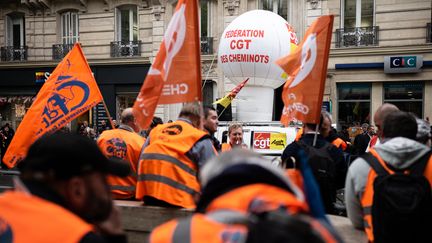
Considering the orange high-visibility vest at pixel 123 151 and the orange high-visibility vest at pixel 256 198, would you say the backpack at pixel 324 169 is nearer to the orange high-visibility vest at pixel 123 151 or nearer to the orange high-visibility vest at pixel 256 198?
the orange high-visibility vest at pixel 123 151

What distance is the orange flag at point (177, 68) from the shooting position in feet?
13.1

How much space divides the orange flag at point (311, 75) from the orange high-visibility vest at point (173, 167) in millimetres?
1280

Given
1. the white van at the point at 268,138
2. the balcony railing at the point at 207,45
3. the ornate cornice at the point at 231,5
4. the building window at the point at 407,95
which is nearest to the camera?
the white van at the point at 268,138

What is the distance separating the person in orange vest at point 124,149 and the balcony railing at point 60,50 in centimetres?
1827

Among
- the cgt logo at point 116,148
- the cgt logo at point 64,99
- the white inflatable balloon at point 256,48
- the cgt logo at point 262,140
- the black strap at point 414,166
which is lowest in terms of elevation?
the cgt logo at point 262,140

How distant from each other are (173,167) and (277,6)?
635 inches

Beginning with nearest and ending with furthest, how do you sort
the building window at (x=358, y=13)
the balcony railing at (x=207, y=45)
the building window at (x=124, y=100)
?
the building window at (x=358, y=13), the balcony railing at (x=207, y=45), the building window at (x=124, y=100)

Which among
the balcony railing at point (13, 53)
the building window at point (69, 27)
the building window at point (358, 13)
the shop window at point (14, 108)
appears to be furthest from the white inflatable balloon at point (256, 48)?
the balcony railing at point (13, 53)

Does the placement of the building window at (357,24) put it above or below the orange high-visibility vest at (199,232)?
above

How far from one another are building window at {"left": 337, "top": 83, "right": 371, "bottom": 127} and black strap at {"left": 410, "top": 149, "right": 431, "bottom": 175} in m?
15.3

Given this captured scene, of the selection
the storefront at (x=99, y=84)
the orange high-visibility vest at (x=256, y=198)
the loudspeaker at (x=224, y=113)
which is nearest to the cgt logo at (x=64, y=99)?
the orange high-visibility vest at (x=256, y=198)

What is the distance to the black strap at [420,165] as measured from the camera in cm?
274

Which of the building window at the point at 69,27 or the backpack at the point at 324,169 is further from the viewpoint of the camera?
the building window at the point at 69,27

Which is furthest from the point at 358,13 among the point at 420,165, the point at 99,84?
the point at 420,165
